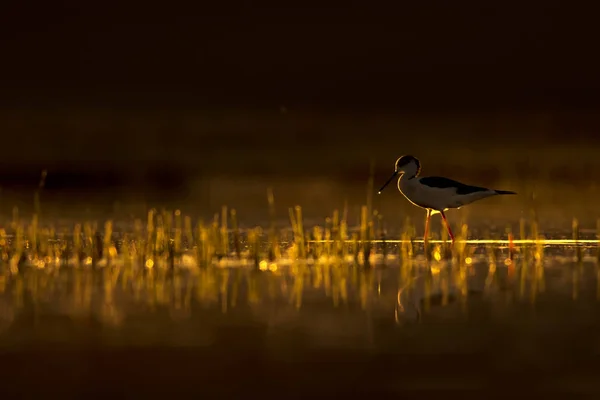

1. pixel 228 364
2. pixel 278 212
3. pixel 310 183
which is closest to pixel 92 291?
pixel 228 364

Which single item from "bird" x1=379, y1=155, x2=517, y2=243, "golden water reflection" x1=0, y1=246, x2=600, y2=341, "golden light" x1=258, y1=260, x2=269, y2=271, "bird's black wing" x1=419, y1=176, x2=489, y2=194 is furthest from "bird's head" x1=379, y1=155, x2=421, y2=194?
"golden light" x1=258, y1=260, x2=269, y2=271

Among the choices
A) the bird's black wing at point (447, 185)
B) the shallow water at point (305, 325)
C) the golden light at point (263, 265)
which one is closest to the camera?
the shallow water at point (305, 325)

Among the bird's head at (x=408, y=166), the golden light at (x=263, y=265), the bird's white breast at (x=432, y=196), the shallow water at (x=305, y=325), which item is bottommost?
the shallow water at (x=305, y=325)

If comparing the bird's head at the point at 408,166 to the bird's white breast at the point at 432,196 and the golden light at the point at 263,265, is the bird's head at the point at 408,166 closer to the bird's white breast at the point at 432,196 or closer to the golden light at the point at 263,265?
the bird's white breast at the point at 432,196

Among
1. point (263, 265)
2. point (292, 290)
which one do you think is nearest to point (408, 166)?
point (263, 265)

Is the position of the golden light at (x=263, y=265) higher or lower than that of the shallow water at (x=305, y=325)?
higher

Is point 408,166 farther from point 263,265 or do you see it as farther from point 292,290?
point 292,290

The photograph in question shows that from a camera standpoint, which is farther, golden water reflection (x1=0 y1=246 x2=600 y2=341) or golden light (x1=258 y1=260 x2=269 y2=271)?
golden light (x1=258 y1=260 x2=269 y2=271)

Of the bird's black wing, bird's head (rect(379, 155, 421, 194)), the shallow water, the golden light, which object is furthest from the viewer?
bird's head (rect(379, 155, 421, 194))

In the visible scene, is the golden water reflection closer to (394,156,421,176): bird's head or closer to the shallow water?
the shallow water

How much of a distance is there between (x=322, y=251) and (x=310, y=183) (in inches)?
665

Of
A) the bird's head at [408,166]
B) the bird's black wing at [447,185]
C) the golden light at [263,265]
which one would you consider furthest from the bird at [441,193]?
the golden light at [263,265]

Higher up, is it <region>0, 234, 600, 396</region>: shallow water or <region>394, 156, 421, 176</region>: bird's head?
<region>394, 156, 421, 176</region>: bird's head

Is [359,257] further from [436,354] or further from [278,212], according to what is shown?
[278,212]
